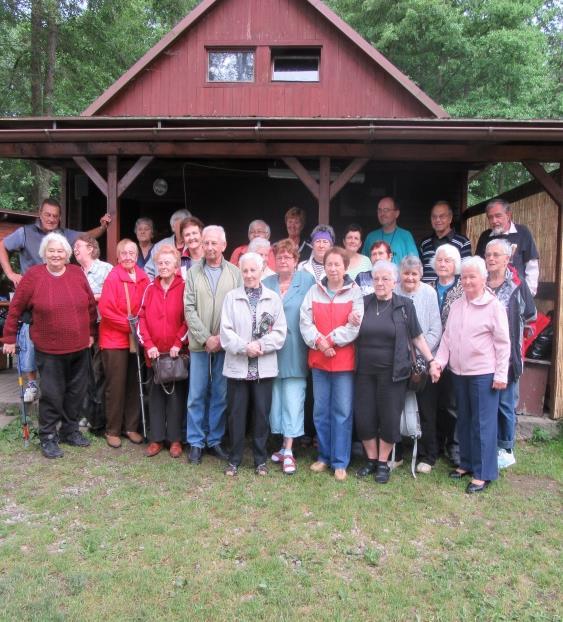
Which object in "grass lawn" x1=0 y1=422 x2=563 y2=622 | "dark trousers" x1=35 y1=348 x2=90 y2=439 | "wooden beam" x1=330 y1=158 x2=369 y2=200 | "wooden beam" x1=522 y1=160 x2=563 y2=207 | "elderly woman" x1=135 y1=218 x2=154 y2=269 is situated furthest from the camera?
"elderly woman" x1=135 y1=218 x2=154 y2=269

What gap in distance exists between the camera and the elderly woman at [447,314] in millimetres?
3951

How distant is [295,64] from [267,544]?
866 centimetres

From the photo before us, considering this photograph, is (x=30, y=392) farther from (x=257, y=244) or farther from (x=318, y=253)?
(x=318, y=253)

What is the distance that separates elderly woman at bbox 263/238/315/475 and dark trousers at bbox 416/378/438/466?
93 cm

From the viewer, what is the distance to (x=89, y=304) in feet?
14.3

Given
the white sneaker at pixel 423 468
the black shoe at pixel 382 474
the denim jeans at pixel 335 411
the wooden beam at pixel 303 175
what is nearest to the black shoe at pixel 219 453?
the denim jeans at pixel 335 411

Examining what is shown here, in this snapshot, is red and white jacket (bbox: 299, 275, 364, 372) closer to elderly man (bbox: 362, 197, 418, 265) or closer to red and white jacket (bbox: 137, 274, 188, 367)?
red and white jacket (bbox: 137, 274, 188, 367)

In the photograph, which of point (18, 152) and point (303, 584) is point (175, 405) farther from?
point (18, 152)

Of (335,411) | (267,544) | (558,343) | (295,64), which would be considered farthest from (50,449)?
(295,64)

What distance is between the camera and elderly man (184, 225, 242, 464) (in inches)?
156

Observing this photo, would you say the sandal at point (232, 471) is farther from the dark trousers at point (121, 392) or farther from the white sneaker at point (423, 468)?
the white sneaker at point (423, 468)

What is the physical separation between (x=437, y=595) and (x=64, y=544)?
2043 millimetres

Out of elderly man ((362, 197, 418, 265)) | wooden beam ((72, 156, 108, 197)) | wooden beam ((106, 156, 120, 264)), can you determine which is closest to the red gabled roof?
wooden beam ((72, 156, 108, 197))

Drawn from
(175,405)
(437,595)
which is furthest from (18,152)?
(437,595)
